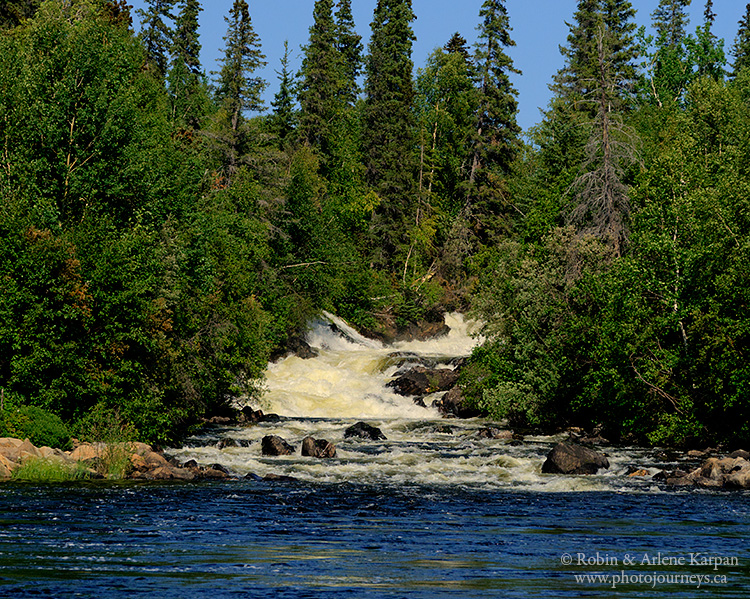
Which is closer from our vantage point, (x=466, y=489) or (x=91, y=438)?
(x=466, y=489)

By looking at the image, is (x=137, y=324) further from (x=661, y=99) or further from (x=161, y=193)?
(x=661, y=99)

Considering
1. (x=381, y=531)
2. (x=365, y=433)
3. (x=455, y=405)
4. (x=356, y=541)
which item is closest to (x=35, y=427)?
(x=381, y=531)

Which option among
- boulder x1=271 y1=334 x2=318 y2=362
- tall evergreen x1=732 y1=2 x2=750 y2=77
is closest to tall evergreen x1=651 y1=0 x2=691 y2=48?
tall evergreen x1=732 y1=2 x2=750 y2=77

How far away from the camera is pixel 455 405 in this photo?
156 ft

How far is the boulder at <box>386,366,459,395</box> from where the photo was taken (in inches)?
2003

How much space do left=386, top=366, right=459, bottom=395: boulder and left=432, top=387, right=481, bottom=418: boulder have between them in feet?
6.16

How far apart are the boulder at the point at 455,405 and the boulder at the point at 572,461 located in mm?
17082

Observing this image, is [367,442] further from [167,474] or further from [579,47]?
[579,47]

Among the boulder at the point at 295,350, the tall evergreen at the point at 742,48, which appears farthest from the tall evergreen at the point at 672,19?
the boulder at the point at 295,350

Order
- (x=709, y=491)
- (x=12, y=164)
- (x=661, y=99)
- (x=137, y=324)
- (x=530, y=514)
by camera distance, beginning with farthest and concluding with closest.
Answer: (x=661, y=99)
(x=12, y=164)
(x=137, y=324)
(x=709, y=491)
(x=530, y=514)

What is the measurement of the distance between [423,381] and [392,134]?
117 ft

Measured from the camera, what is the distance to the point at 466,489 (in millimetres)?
25516

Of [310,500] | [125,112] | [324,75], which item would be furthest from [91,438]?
[324,75]

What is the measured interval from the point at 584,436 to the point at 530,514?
59.6 ft
